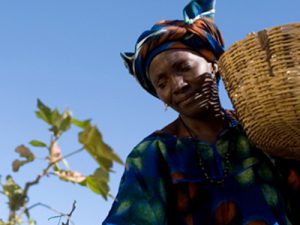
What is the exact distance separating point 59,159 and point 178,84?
1584 millimetres

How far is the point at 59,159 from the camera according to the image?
2.05ft

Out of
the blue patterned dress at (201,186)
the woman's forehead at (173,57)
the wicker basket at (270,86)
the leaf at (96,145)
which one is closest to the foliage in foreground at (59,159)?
the leaf at (96,145)

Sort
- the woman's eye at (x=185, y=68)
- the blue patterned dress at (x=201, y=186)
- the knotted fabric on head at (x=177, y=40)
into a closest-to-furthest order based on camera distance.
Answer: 1. the blue patterned dress at (x=201, y=186)
2. the woman's eye at (x=185, y=68)
3. the knotted fabric on head at (x=177, y=40)

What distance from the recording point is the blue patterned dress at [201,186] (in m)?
2.10

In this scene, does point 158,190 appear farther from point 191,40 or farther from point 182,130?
point 191,40

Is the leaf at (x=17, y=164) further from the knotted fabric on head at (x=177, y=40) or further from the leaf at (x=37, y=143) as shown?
the knotted fabric on head at (x=177, y=40)

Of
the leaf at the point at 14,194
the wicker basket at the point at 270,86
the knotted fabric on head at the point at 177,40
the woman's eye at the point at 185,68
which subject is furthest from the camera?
the knotted fabric on head at the point at 177,40

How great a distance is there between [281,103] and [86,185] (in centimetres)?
109

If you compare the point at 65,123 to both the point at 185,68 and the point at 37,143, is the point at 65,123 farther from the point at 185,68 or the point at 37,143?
the point at 185,68

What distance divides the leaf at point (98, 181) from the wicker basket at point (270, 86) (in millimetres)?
1063

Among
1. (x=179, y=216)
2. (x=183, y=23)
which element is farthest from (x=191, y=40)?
(x=179, y=216)

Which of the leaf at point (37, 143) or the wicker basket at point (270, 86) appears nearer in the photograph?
the leaf at point (37, 143)

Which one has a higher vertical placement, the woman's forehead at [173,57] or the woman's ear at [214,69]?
the woman's forehead at [173,57]

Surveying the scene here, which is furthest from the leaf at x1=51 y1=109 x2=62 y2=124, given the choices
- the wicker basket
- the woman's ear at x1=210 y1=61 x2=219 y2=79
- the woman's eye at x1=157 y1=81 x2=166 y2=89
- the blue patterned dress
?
the woman's ear at x1=210 y1=61 x2=219 y2=79
